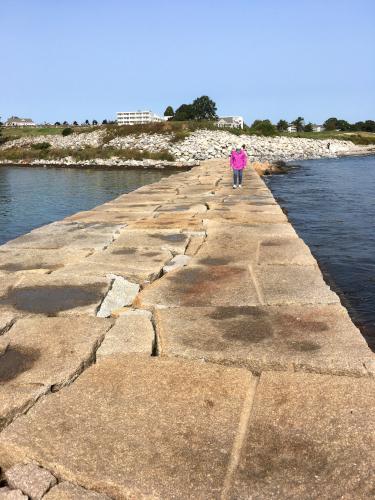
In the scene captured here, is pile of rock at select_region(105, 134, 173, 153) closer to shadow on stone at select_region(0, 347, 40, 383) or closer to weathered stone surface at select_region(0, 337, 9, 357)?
weathered stone surface at select_region(0, 337, 9, 357)

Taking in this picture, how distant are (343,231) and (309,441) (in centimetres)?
820

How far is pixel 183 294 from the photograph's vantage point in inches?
140

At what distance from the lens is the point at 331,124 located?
9775 cm

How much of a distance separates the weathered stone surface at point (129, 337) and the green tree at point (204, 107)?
7684 cm

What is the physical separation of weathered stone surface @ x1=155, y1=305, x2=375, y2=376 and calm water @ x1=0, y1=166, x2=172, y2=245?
29.1 ft

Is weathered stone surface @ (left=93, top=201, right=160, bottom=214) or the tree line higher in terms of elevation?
the tree line

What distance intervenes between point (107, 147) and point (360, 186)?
25.4 m

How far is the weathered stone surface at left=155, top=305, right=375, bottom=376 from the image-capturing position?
8.09ft

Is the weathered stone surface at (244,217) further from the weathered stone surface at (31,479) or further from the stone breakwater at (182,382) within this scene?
the weathered stone surface at (31,479)

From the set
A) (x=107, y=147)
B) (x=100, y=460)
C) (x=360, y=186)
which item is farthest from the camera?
(x=107, y=147)

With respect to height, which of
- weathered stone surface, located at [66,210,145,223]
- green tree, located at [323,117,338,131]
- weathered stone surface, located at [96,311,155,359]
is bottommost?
weathered stone surface, located at [96,311,155,359]

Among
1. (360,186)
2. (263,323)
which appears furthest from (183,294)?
(360,186)

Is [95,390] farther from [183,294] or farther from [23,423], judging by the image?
[183,294]

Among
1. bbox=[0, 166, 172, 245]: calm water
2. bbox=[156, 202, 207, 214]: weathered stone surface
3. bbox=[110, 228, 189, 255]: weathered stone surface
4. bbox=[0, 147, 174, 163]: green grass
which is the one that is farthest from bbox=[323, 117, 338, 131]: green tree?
bbox=[110, 228, 189, 255]: weathered stone surface
